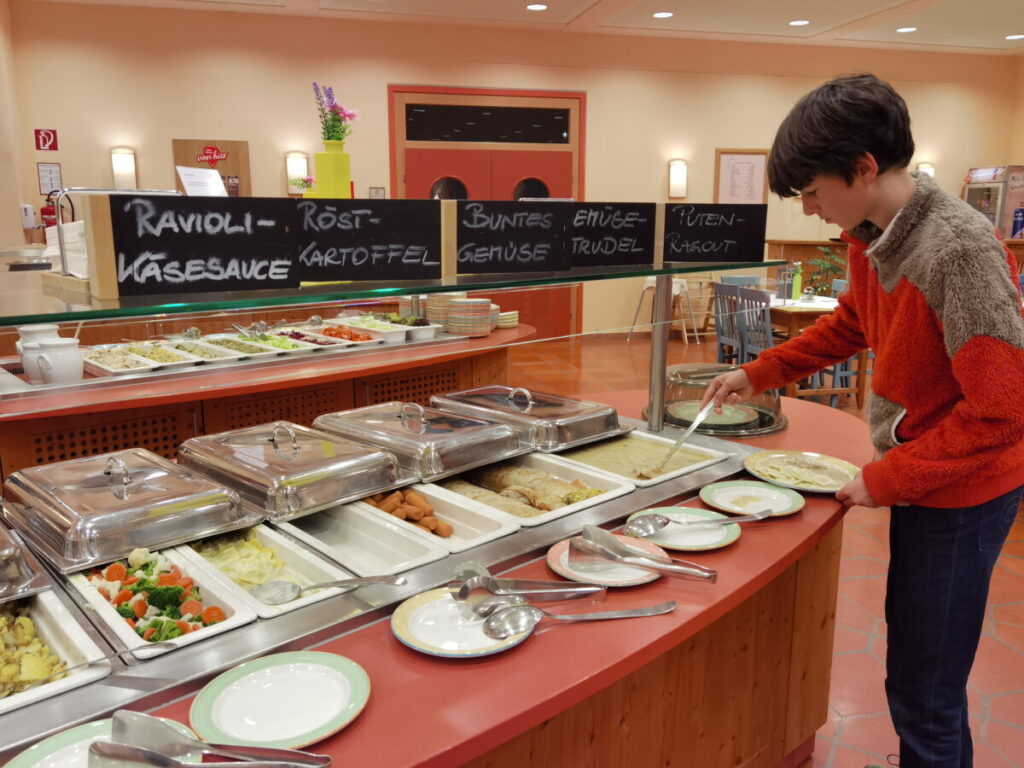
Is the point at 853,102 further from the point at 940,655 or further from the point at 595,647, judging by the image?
the point at 940,655

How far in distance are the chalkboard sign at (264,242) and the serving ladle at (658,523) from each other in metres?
0.60

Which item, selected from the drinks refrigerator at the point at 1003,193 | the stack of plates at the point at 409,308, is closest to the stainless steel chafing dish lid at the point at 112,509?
the stack of plates at the point at 409,308

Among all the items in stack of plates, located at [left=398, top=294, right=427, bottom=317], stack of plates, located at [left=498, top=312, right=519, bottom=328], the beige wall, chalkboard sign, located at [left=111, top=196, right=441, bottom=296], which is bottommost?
stack of plates, located at [left=398, top=294, right=427, bottom=317]

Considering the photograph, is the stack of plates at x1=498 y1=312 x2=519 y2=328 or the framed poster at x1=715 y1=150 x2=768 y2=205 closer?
the stack of plates at x1=498 y1=312 x2=519 y2=328

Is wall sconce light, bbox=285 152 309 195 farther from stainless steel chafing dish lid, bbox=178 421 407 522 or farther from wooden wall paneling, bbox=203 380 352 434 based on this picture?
stainless steel chafing dish lid, bbox=178 421 407 522

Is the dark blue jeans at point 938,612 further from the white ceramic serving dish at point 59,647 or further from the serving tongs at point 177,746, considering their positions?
the white ceramic serving dish at point 59,647

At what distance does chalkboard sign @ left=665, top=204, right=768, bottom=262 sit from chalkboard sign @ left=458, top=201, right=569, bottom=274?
365 millimetres

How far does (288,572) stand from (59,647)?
0.35 meters

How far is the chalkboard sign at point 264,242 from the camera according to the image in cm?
114

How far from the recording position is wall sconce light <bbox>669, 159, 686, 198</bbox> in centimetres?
872

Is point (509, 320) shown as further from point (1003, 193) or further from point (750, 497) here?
point (1003, 193)

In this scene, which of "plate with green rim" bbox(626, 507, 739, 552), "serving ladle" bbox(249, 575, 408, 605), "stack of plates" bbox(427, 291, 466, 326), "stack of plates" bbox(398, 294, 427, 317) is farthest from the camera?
"stack of plates" bbox(427, 291, 466, 326)

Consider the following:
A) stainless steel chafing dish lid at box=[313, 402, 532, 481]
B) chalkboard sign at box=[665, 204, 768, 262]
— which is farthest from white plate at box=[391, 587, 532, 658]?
chalkboard sign at box=[665, 204, 768, 262]

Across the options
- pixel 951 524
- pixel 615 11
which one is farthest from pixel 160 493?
pixel 615 11
